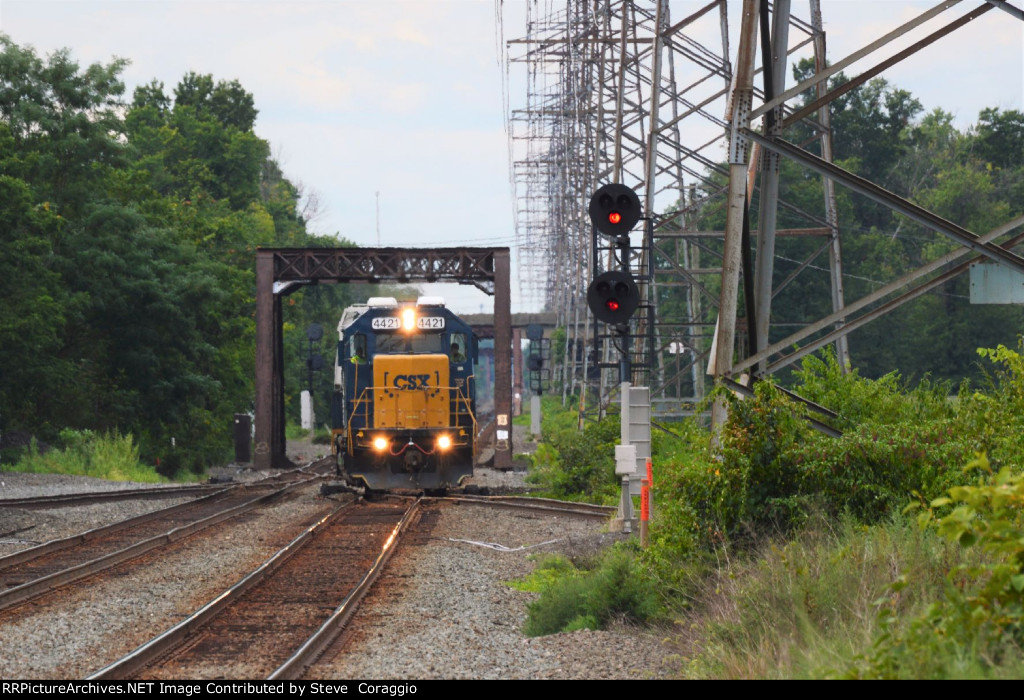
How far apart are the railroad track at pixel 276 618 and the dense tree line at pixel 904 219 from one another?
3429 cm

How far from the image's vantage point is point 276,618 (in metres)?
10.8

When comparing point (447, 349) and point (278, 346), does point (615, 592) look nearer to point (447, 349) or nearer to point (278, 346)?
point (447, 349)

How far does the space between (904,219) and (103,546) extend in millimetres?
56739

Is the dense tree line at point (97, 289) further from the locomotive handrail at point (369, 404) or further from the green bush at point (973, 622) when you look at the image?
the green bush at point (973, 622)

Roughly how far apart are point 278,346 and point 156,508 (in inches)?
595

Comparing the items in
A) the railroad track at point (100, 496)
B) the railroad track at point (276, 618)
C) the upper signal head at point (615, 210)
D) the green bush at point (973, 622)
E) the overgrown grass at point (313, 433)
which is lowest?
the overgrown grass at point (313, 433)

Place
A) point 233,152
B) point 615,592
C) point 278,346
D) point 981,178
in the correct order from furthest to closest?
point 233,152
point 981,178
point 278,346
point 615,592

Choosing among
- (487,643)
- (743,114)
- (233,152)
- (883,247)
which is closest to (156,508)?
(487,643)

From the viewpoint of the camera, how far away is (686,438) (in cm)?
1232

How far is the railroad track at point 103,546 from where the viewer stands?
1277 centimetres

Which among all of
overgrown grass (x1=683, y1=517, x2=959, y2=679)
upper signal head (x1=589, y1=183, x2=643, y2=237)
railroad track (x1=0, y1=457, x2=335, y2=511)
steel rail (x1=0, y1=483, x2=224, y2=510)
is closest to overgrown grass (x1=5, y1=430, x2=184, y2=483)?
railroad track (x1=0, y1=457, x2=335, y2=511)

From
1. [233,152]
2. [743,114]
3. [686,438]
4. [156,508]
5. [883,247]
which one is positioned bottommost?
[156,508]

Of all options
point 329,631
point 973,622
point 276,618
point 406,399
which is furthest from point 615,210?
point 406,399

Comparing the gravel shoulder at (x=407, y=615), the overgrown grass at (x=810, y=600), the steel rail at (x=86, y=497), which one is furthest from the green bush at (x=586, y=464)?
the overgrown grass at (x=810, y=600)
